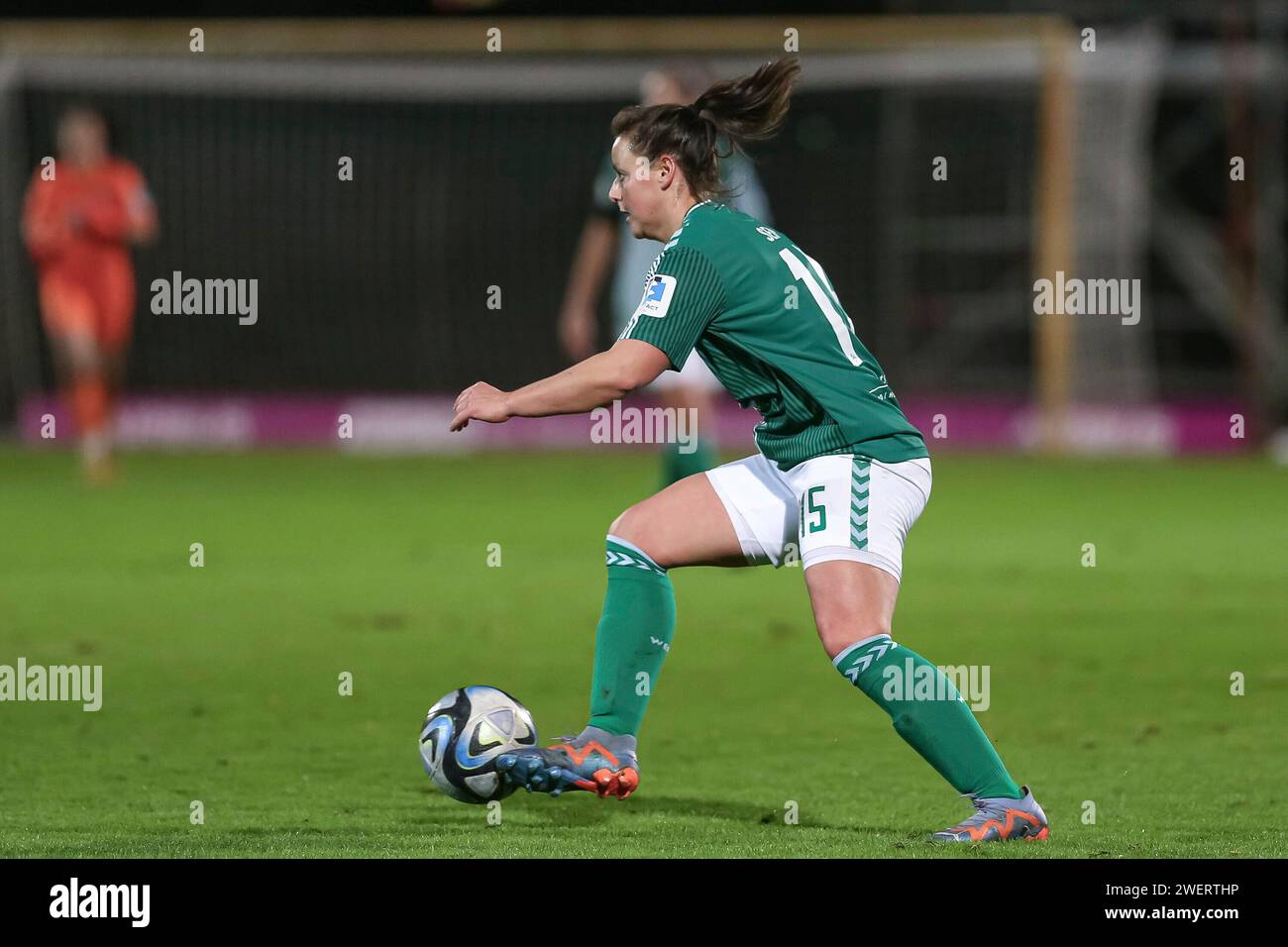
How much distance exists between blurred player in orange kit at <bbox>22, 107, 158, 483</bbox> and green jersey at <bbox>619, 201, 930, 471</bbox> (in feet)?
35.7

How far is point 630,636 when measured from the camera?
5414 millimetres

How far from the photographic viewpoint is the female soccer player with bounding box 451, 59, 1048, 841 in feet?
16.5

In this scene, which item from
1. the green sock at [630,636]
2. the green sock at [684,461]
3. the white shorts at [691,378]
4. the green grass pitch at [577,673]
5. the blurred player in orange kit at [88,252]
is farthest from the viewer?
the blurred player in orange kit at [88,252]

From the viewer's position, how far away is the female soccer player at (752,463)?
5020 mm

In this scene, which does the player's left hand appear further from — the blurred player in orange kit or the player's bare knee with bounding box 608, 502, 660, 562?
the blurred player in orange kit

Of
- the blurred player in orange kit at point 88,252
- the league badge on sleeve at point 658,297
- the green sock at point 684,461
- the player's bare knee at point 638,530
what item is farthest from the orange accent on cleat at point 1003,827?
the blurred player in orange kit at point 88,252

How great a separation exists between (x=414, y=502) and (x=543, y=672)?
6.51 meters

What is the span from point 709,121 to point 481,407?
105 centimetres

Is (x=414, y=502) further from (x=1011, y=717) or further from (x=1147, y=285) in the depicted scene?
(x=1147, y=285)

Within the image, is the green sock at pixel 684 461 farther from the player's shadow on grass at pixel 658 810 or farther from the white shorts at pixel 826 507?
the white shorts at pixel 826 507

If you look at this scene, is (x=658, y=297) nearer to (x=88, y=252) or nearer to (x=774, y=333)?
(x=774, y=333)
